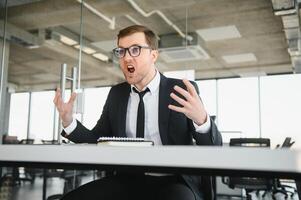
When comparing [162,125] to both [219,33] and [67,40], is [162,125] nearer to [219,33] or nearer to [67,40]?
[67,40]

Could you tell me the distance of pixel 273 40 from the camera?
274 inches

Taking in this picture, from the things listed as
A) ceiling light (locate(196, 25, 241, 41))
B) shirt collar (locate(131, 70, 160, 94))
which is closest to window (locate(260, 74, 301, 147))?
ceiling light (locate(196, 25, 241, 41))

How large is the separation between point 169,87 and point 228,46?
21.5 ft

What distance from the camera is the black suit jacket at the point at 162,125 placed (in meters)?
1.06

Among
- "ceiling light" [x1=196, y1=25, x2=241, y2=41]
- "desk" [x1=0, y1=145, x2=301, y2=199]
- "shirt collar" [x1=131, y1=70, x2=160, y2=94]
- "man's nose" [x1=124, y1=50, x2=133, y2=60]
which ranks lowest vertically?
"desk" [x1=0, y1=145, x2=301, y2=199]

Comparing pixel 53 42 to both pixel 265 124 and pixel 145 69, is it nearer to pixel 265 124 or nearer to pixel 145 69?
pixel 265 124

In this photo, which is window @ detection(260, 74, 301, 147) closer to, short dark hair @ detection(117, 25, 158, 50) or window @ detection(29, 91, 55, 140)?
window @ detection(29, 91, 55, 140)

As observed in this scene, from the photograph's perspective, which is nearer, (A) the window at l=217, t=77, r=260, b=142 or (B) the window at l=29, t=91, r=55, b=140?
(B) the window at l=29, t=91, r=55, b=140

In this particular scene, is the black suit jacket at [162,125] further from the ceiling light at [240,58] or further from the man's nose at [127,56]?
the ceiling light at [240,58]

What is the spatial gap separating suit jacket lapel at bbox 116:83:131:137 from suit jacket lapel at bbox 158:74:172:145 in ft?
0.52

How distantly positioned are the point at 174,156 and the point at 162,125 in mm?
704

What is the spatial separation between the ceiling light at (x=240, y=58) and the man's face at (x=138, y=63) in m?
7.03

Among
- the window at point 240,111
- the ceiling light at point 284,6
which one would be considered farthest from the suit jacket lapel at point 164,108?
the window at point 240,111

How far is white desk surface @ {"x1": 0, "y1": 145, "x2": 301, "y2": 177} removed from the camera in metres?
0.42
